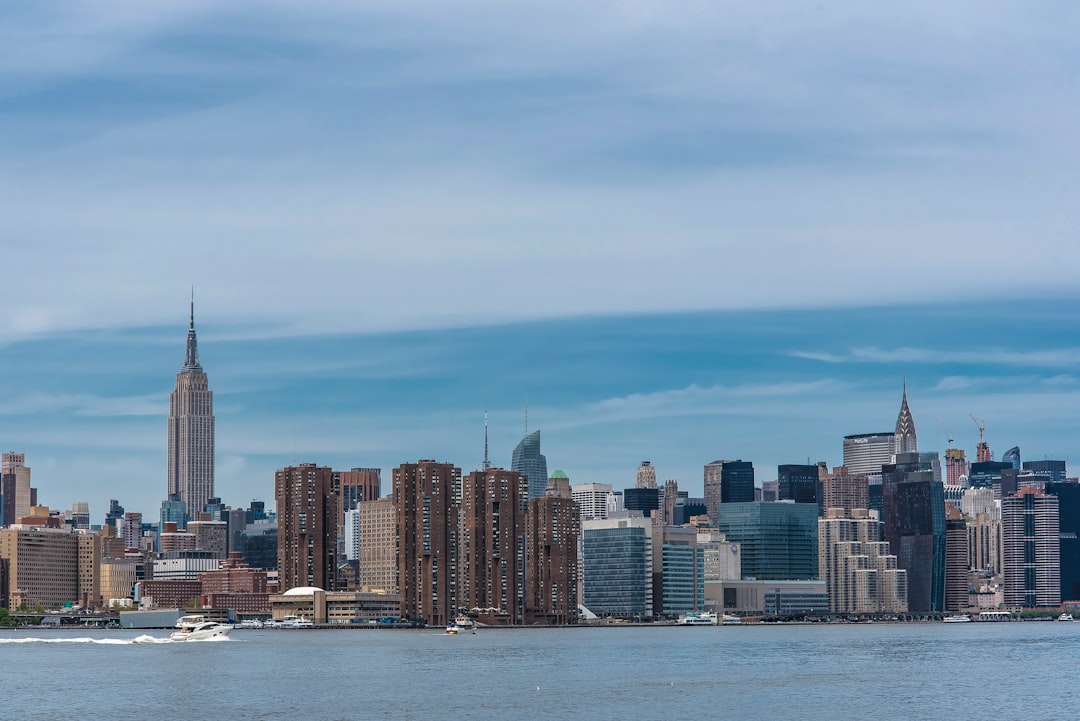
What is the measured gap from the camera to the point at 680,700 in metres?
158

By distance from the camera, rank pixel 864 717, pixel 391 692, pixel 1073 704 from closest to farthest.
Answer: pixel 864 717 < pixel 1073 704 < pixel 391 692

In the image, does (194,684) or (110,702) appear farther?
(194,684)

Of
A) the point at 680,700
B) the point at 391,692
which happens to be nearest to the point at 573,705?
the point at 680,700

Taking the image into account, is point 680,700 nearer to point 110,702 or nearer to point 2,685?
point 110,702

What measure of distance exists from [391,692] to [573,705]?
22.6 meters

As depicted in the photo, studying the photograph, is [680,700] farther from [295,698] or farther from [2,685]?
[2,685]

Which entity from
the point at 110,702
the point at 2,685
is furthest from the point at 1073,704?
the point at 2,685

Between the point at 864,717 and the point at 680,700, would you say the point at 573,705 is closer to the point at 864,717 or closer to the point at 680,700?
the point at 680,700

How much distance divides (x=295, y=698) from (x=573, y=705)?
2604 cm

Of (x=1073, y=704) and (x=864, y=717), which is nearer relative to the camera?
(x=864, y=717)

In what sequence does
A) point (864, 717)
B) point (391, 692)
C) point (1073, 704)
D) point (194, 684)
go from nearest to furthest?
point (864, 717)
point (1073, 704)
point (391, 692)
point (194, 684)

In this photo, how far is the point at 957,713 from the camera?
14550 centimetres

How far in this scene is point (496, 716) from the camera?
14450 cm

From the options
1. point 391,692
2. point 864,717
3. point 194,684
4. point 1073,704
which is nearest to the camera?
point 864,717
